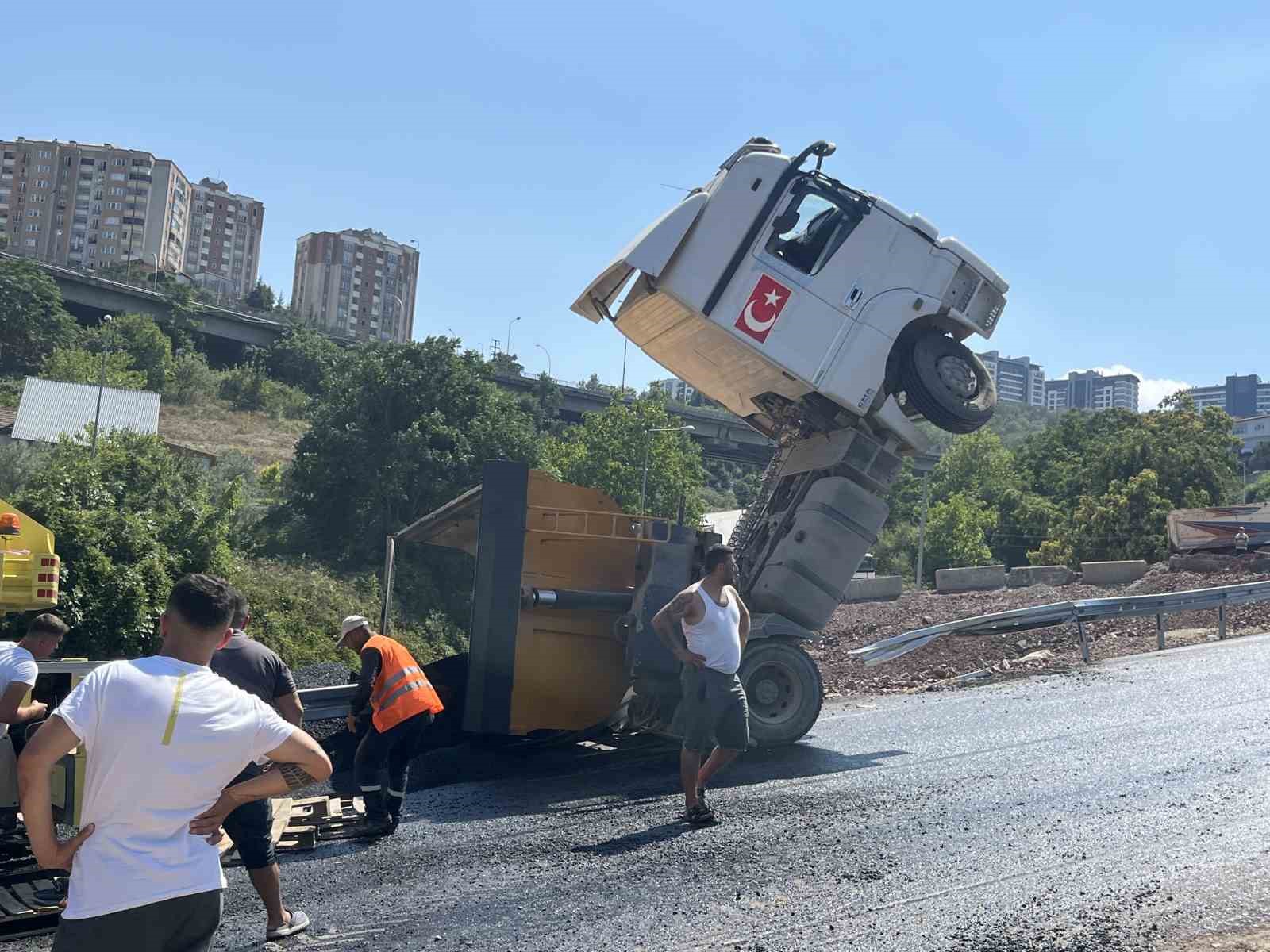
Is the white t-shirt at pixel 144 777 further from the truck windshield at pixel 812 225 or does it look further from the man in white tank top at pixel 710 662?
the truck windshield at pixel 812 225

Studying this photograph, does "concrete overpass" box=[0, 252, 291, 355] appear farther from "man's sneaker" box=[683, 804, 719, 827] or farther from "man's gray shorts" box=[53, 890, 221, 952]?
"man's gray shorts" box=[53, 890, 221, 952]

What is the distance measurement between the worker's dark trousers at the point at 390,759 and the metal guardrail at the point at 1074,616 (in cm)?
537

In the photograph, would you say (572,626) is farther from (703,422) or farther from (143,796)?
(703,422)

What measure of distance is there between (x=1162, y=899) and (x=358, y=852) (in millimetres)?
3713

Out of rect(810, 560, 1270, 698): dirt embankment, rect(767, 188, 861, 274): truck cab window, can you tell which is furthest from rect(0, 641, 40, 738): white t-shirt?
rect(810, 560, 1270, 698): dirt embankment

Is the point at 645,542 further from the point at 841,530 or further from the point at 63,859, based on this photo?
the point at 63,859

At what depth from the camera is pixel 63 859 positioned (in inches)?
107

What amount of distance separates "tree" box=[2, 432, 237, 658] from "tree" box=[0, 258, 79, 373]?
48808 millimetres

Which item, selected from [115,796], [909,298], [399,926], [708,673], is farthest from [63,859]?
[909,298]

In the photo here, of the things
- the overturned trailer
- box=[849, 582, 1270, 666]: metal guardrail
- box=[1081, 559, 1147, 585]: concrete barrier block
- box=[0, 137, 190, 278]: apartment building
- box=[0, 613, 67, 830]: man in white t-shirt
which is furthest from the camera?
box=[0, 137, 190, 278]: apartment building

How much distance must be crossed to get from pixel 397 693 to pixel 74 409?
1389 inches

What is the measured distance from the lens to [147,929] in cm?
274

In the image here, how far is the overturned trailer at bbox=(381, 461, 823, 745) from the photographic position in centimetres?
753

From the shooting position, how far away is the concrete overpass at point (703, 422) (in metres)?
50.7
